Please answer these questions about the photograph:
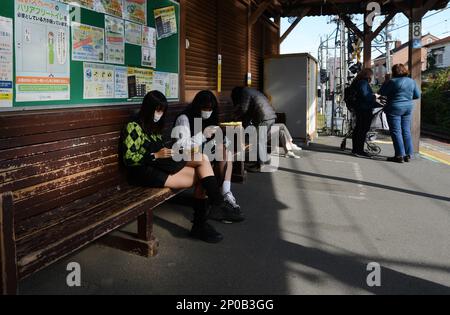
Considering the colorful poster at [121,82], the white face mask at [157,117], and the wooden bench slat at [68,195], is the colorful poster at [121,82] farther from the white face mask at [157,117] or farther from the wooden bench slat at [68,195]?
the wooden bench slat at [68,195]

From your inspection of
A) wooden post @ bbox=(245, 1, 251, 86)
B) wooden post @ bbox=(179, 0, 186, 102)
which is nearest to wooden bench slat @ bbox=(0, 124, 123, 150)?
wooden post @ bbox=(179, 0, 186, 102)

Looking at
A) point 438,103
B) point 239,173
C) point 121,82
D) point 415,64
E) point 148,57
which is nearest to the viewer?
point 121,82

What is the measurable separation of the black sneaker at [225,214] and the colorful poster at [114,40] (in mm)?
1714

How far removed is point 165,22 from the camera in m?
4.79

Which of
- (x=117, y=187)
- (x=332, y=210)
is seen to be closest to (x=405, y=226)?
(x=332, y=210)

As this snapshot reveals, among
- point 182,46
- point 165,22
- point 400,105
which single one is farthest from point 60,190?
point 400,105

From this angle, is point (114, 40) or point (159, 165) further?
point (114, 40)

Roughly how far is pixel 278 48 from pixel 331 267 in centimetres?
906

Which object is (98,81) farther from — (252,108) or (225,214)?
(252,108)

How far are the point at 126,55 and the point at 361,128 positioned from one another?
18.5 ft

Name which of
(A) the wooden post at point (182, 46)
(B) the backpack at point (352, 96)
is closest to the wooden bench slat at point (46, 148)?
(A) the wooden post at point (182, 46)

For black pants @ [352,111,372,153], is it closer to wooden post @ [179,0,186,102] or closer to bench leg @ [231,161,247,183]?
bench leg @ [231,161,247,183]

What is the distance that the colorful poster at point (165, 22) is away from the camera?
183 inches

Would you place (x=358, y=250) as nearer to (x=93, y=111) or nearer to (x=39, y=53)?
(x=93, y=111)
